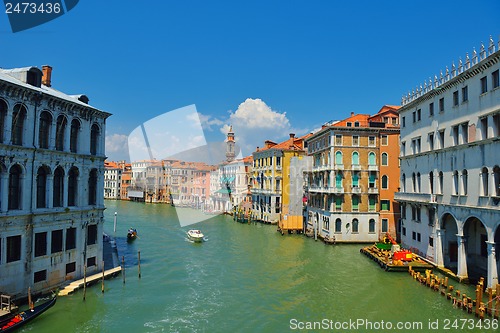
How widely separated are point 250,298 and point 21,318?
9481 millimetres

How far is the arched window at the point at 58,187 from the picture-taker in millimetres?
16984

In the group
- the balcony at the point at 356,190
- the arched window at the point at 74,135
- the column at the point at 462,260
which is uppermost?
the arched window at the point at 74,135

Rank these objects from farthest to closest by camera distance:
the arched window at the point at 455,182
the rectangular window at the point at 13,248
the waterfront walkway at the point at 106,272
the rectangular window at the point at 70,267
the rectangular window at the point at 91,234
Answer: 1. the arched window at the point at 455,182
2. the rectangular window at the point at 91,234
3. the rectangular window at the point at 70,267
4. the waterfront walkway at the point at 106,272
5. the rectangular window at the point at 13,248

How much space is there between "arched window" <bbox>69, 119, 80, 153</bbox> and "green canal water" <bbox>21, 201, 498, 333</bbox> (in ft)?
22.2

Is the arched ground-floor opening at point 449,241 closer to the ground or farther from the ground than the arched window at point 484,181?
closer to the ground

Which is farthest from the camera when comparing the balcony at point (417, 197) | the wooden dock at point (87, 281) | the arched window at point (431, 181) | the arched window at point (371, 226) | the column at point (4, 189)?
the arched window at point (371, 226)

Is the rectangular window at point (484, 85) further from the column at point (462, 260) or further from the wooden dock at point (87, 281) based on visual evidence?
the wooden dock at point (87, 281)

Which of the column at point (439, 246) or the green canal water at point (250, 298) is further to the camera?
the column at point (439, 246)

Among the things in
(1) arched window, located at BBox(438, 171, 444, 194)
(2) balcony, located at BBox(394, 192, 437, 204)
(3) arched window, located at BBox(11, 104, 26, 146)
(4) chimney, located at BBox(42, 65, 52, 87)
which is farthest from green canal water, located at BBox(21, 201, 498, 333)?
(4) chimney, located at BBox(42, 65, 52, 87)

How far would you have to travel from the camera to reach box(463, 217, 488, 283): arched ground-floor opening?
20958 mm

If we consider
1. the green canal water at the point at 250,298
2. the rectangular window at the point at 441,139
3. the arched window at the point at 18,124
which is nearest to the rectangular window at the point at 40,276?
the green canal water at the point at 250,298

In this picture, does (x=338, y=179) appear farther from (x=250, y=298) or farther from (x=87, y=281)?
(x=87, y=281)

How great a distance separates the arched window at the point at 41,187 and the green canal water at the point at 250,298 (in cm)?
424

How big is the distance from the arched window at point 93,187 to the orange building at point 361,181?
19880 millimetres
